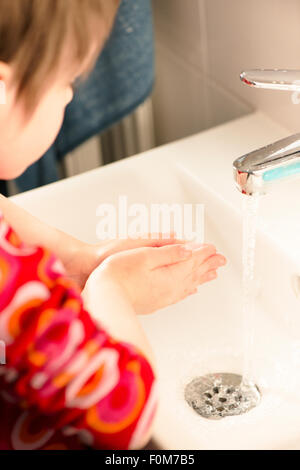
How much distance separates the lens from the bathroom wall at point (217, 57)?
813mm

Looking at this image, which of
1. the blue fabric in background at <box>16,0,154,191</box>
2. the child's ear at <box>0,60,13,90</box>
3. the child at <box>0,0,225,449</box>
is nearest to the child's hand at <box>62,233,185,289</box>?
the child at <box>0,0,225,449</box>

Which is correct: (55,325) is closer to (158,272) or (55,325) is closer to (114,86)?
(158,272)

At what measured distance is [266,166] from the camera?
0.61 meters

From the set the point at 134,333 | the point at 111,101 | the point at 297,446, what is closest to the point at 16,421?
the point at 134,333

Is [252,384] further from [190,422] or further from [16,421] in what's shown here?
[16,421]

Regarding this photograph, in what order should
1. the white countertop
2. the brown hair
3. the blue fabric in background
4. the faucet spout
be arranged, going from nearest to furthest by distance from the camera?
the brown hair
the faucet spout
the white countertop
the blue fabric in background

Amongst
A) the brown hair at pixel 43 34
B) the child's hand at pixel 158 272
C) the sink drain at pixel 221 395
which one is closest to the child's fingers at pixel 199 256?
the child's hand at pixel 158 272

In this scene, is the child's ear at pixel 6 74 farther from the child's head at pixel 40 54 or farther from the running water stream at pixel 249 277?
the running water stream at pixel 249 277

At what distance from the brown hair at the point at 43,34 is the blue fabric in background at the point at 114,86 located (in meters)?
0.40

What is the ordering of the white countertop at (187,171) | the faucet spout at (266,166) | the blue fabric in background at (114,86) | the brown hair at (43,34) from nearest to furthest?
the brown hair at (43,34) < the faucet spout at (266,166) < the white countertop at (187,171) < the blue fabric in background at (114,86)

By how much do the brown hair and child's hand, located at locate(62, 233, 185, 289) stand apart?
20 centimetres

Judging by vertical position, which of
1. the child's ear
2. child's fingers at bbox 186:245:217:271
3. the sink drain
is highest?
the child's ear

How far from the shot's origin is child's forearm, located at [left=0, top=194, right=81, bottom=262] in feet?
2.32

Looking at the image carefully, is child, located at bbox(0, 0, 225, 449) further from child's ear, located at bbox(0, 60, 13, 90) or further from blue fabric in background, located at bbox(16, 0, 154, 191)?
blue fabric in background, located at bbox(16, 0, 154, 191)
